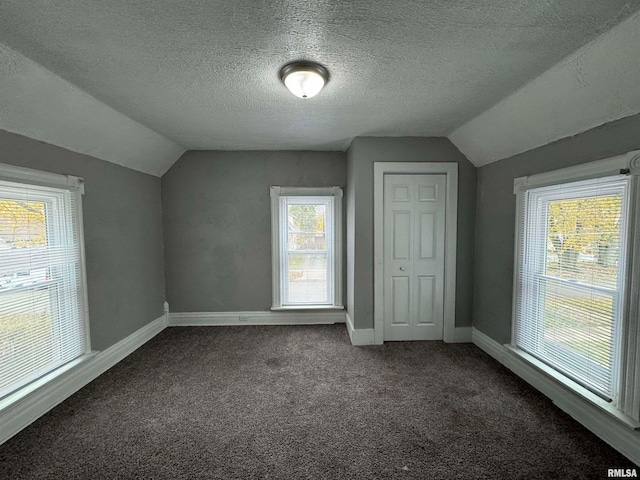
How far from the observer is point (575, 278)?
216cm

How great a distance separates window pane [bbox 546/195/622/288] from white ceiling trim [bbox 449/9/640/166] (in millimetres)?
555

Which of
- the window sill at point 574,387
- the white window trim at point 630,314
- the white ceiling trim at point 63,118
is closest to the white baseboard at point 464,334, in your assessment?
the window sill at point 574,387

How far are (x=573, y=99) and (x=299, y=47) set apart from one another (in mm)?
1832

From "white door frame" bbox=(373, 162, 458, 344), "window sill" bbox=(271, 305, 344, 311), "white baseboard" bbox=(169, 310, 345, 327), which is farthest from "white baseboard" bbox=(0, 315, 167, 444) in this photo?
"white door frame" bbox=(373, 162, 458, 344)

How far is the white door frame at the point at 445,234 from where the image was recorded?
3.21 metres

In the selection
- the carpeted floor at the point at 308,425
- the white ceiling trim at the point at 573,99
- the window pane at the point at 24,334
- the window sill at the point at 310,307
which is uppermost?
the white ceiling trim at the point at 573,99

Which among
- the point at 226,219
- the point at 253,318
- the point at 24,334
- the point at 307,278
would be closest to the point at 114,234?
the point at 24,334

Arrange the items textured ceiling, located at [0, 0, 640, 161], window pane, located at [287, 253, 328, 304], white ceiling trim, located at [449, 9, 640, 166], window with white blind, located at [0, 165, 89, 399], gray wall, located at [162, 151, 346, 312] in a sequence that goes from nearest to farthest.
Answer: textured ceiling, located at [0, 0, 640, 161], white ceiling trim, located at [449, 9, 640, 166], window with white blind, located at [0, 165, 89, 399], gray wall, located at [162, 151, 346, 312], window pane, located at [287, 253, 328, 304]

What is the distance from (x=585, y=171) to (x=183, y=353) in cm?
400

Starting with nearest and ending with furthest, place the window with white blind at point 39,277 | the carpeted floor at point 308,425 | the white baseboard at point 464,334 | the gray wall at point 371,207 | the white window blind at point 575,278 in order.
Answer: the carpeted floor at point 308,425 < the white window blind at point 575,278 < the window with white blind at point 39,277 < the gray wall at point 371,207 < the white baseboard at point 464,334

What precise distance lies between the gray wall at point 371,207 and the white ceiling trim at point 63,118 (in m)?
2.34

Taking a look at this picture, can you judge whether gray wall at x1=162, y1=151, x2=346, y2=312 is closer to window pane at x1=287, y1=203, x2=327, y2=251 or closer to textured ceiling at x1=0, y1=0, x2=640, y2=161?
window pane at x1=287, y1=203, x2=327, y2=251

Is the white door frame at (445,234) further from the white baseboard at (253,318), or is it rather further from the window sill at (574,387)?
the white baseboard at (253,318)

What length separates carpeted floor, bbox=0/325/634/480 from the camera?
5.46 feet
